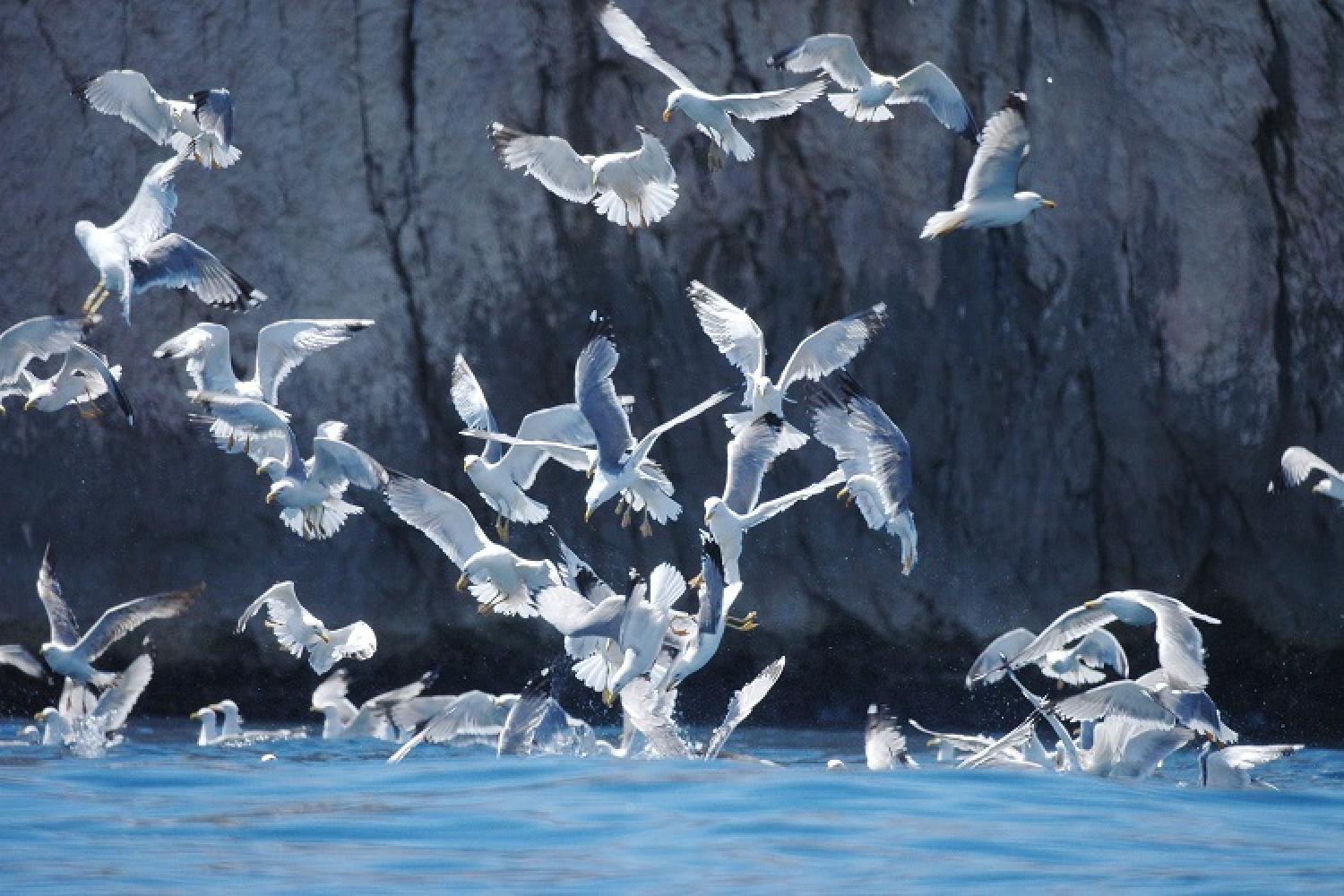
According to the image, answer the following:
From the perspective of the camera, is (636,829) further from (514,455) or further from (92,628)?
(92,628)

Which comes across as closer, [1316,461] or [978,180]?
[978,180]

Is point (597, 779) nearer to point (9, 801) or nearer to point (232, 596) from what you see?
point (9, 801)

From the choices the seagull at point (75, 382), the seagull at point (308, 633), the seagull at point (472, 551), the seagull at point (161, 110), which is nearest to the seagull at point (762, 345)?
the seagull at point (472, 551)

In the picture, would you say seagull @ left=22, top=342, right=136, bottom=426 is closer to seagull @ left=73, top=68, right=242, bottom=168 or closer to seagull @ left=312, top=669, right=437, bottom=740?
seagull @ left=73, top=68, right=242, bottom=168

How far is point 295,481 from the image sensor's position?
11.1m

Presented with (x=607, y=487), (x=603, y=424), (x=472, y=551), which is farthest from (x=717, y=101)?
(x=472, y=551)

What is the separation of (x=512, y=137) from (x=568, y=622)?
2.95m

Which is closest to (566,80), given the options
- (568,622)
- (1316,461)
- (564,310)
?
(564,310)

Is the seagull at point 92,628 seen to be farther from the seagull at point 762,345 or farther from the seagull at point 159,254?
the seagull at point 762,345

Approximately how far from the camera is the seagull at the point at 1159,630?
9.21 m

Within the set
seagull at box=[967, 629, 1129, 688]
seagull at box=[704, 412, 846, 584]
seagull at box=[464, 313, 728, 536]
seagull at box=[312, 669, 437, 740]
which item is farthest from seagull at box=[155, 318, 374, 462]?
seagull at box=[967, 629, 1129, 688]

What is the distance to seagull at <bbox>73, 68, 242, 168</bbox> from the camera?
456 inches

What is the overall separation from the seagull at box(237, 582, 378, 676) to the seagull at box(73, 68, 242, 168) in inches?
90.7

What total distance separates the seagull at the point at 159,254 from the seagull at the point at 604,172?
144cm
